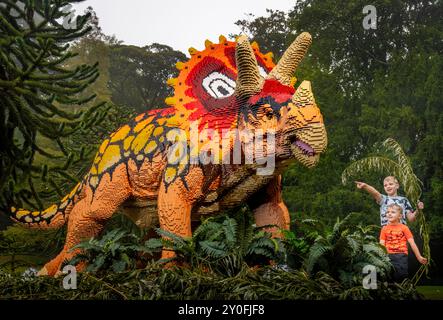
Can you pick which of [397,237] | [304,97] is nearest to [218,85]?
[304,97]

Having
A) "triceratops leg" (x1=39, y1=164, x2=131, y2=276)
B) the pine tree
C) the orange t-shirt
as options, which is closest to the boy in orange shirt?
the orange t-shirt

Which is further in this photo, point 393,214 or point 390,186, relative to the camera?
point 390,186

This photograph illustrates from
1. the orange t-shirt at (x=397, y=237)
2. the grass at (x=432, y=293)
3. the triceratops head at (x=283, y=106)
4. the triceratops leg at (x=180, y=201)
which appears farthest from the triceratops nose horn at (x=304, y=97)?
the grass at (x=432, y=293)

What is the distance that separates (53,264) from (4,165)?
147 centimetres

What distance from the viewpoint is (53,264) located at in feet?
19.7

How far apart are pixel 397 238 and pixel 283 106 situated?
5.99 ft

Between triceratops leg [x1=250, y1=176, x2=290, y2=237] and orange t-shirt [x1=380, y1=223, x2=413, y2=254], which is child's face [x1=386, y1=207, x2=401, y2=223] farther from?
triceratops leg [x1=250, y1=176, x2=290, y2=237]

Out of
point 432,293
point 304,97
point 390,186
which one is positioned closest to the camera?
point 304,97

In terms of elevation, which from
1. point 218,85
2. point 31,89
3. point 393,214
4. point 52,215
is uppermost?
point 31,89

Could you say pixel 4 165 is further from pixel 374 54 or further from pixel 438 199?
pixel 374 54

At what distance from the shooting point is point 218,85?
603 centimetres

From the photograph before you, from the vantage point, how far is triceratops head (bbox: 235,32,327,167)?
5074 millimetres

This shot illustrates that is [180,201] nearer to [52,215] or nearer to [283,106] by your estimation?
[283,106]

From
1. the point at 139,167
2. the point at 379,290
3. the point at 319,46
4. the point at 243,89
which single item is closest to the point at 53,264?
the point at 139,167
